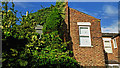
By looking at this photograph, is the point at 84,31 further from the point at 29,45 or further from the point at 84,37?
the point at 29,45

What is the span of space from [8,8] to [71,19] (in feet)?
21.9

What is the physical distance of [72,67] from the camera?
796 cm

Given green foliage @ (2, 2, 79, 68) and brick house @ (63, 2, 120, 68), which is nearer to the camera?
green foliage @ (2, 2, 79, 68)

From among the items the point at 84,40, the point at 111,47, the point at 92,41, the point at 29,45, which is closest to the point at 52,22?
the point at 29,45

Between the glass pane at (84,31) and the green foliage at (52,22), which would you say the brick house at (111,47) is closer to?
the glass pane at (84,31)

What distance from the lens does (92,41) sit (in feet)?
34.8

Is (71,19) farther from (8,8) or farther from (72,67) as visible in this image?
(8,8)

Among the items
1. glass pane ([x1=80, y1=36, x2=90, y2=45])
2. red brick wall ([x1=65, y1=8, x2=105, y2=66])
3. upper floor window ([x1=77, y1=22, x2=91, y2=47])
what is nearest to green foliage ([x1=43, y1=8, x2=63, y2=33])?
red brick wall ([x1=65, y1=8, x2=105, y2=66])

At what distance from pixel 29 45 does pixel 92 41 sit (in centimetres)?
661

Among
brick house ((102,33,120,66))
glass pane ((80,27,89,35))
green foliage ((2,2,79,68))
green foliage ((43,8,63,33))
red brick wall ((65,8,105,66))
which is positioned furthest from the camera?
brick house ((102,33,120,66))

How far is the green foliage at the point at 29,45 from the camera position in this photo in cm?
539

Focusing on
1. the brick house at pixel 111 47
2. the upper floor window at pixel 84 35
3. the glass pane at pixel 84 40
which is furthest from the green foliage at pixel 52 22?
the brick house at pixel 111 47

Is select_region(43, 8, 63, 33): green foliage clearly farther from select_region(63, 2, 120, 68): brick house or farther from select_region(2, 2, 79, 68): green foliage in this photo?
select_region(63, 2, 120, 68): brick house

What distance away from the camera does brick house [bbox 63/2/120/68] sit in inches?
398
